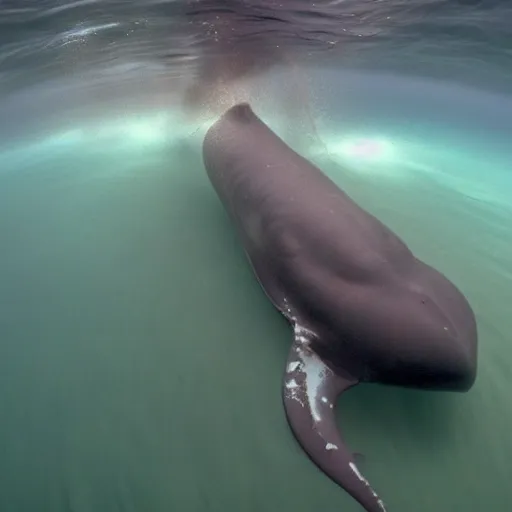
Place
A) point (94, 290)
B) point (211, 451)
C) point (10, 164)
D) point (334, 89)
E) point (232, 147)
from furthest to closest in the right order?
point (334, 89)
point (10, 164)
point (232, 147)
point (94, 290)
point (211, 451)

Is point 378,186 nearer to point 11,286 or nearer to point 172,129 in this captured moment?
point 172,129

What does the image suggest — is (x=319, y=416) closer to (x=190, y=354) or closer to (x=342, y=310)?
(x=342, y=310)

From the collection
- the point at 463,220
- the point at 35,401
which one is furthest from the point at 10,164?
the point at 463,220

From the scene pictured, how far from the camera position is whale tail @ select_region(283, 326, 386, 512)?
2166 mm

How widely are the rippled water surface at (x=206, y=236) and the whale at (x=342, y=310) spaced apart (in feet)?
0.88

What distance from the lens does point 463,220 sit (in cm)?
388

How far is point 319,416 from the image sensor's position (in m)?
2.39

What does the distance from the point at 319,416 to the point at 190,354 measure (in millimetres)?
923

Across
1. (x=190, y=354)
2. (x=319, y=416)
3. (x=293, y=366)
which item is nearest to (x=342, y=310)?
(x=293, y=366)

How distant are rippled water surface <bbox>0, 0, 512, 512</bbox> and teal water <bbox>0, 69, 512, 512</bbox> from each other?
0.01 m

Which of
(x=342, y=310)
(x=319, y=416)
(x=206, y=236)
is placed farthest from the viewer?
(x=206, y=236)

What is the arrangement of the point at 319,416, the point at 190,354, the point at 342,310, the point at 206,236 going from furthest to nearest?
1. the point at 206,236
2. the point at 190,354
3. the point at 342,310
4. the point at 319,416

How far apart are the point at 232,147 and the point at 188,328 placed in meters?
1.36

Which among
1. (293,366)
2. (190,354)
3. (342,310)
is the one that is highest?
(342,310)
